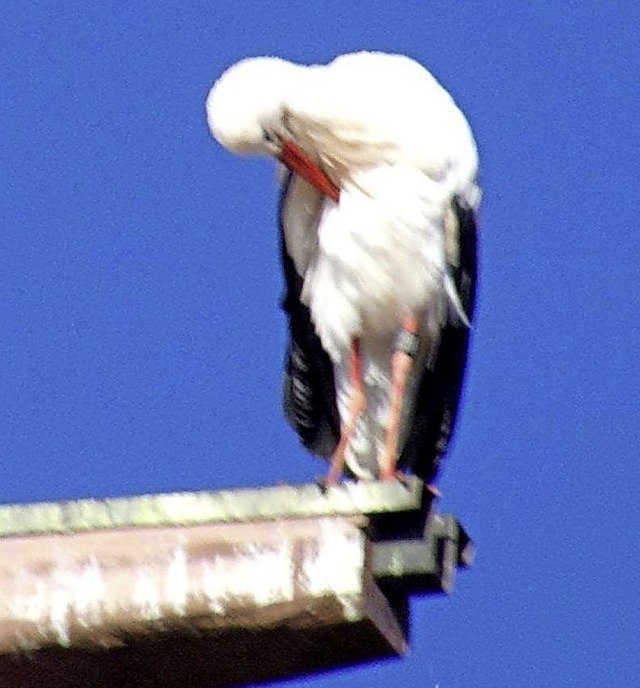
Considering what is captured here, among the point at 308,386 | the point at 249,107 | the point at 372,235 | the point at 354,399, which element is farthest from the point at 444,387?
the point at 249,107

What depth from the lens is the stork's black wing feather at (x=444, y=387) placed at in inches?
233

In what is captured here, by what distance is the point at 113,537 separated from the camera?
3693 millimetres

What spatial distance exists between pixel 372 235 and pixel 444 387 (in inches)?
19.3

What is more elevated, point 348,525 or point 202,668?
point 348,525

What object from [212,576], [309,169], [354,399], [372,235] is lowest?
[354,399]

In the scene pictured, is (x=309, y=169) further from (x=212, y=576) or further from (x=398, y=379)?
(x=212, y=576)

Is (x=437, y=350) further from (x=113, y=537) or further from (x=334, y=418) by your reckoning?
(x=113, y=537)

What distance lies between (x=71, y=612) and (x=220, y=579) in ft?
0.68

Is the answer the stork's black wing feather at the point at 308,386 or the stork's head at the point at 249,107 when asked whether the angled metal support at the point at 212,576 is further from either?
the stork's black wing feather at the point at 308,386

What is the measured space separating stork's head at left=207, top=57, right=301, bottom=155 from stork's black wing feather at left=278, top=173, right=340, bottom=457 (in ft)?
0.97

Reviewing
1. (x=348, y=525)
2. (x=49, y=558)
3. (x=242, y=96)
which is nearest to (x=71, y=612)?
(x=49, y=558)

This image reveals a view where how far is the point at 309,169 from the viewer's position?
5.83 meters

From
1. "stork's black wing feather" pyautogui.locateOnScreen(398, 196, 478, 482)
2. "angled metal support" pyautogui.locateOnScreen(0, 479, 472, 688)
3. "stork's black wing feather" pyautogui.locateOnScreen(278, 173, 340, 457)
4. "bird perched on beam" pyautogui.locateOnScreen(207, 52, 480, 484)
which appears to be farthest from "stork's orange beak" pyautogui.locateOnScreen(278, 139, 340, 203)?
"angled metal support" pyautogui.locateOnScreen(0, 479, 472, 688)

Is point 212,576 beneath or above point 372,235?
beneath
